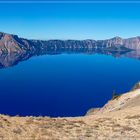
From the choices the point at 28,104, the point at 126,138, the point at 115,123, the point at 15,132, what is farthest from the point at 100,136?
the point at 28,104

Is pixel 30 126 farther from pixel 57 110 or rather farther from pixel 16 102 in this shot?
pixel 16 102

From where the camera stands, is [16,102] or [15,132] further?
[16,102]

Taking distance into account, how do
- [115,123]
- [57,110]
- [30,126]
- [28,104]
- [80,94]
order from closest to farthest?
[30,126], [115,123], [57,110], [28,104], [80,94]

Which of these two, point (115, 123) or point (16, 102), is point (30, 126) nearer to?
point (115, 123)

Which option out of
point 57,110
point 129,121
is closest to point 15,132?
point 129,121

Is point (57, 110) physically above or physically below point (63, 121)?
below

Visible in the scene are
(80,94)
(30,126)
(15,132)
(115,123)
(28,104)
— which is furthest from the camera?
(80,94)

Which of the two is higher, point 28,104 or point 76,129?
point 76,129

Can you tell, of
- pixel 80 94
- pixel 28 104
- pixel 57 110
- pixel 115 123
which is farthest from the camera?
pixel 80 94

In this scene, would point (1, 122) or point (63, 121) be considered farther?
point (63, 121)
